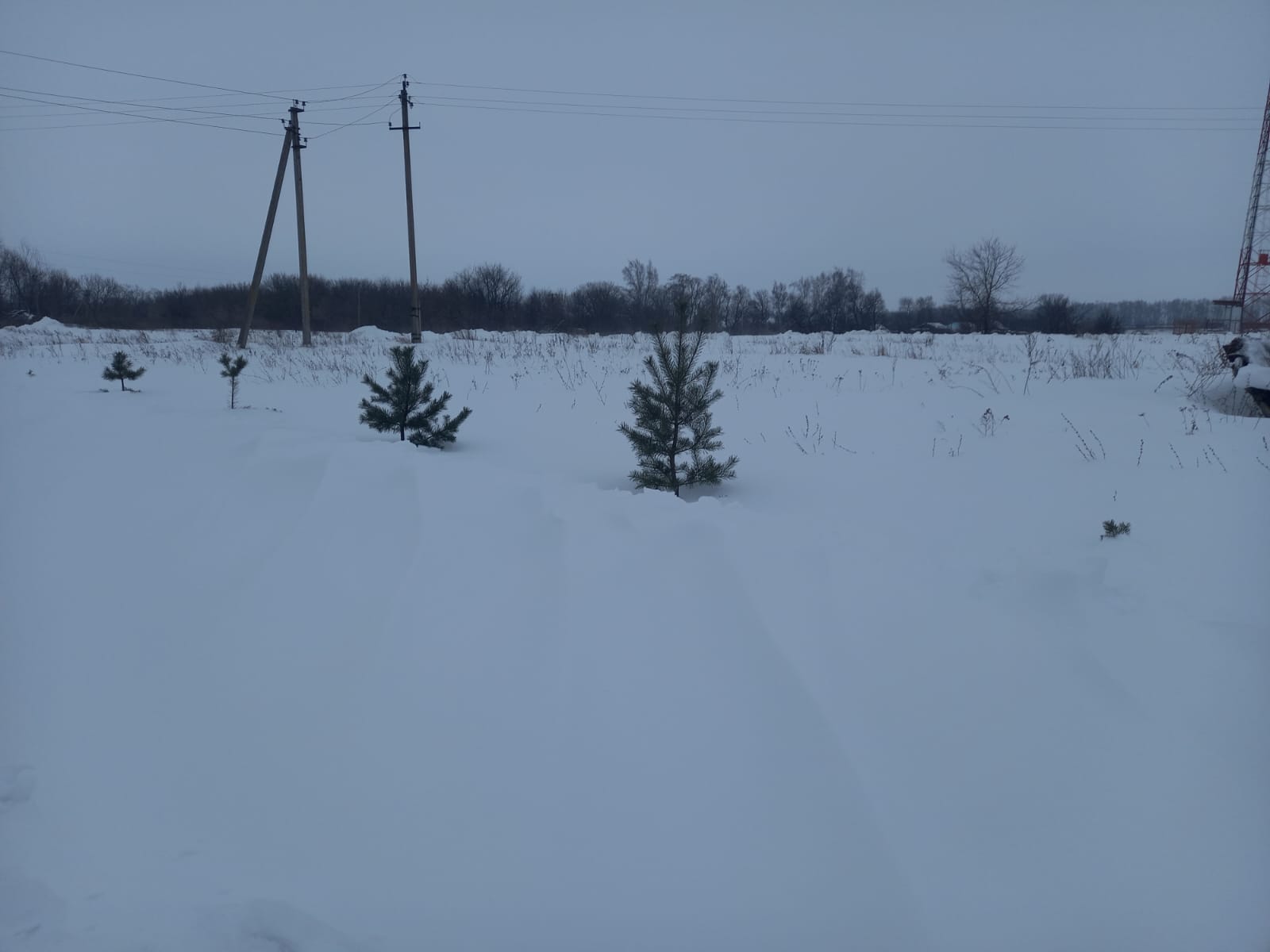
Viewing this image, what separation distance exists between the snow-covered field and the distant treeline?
23.7 meters

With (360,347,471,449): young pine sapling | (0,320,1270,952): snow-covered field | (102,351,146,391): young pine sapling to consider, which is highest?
(102,351,146,391): young pine sapling

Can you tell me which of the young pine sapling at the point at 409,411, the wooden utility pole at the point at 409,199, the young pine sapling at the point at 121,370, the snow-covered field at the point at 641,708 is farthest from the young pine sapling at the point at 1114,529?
the wooden utility pole at the point at 409,199

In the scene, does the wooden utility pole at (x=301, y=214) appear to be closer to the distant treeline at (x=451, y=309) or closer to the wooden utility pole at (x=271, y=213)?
the wooden utility pole at (x=271, y=213)

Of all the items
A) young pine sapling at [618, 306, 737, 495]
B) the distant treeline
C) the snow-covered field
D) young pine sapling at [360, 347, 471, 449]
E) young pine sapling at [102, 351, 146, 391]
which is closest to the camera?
the snow-covered field

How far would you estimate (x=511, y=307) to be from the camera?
36406 millimetres

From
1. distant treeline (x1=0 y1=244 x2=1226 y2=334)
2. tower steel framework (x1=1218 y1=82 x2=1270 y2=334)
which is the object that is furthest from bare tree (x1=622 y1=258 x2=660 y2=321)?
tower steel framework (x1=1218 y1=82 x2=1270 y2=334)

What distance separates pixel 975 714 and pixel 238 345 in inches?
689

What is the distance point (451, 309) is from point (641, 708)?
119 feet

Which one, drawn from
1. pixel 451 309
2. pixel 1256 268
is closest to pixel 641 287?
pixel 451 309

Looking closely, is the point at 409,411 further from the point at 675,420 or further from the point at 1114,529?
the point at 1114,529

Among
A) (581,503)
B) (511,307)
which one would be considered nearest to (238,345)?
(581,503)

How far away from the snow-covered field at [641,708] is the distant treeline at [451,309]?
23.7 metres

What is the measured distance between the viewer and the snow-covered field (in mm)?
1695

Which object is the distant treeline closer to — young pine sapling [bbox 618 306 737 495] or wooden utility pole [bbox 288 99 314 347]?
wooden utility pole [bbox 288 99 314 347]
